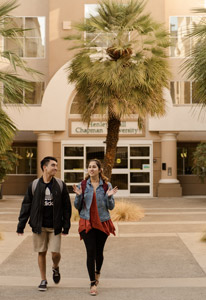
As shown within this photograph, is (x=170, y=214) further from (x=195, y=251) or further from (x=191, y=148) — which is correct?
(x=191, y=148)

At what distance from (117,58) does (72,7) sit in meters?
9.32

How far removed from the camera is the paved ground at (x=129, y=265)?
6637 mm

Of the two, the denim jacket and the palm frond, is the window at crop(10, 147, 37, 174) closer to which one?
the palm frond

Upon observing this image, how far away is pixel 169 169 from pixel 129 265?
15909 millimetres

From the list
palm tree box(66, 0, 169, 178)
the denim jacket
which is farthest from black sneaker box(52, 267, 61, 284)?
palm tree box(66, 0, 169, 178)

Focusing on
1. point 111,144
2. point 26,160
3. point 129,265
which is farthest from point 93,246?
point 26,160

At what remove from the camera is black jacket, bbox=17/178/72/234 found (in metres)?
6.66

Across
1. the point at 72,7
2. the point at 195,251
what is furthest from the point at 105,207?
the point at 72,7

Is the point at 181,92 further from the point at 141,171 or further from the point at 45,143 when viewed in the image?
the point at 45,143

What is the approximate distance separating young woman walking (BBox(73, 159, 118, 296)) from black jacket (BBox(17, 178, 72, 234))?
196 mm

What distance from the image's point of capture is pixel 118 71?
15.5 meters

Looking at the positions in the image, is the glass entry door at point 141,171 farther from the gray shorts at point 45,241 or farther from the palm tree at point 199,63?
the gray shorts at point 45,241

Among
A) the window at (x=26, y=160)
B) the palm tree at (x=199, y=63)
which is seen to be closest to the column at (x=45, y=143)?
the window at (x=26, y=160)

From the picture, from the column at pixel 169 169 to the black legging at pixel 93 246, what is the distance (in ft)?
56.6
